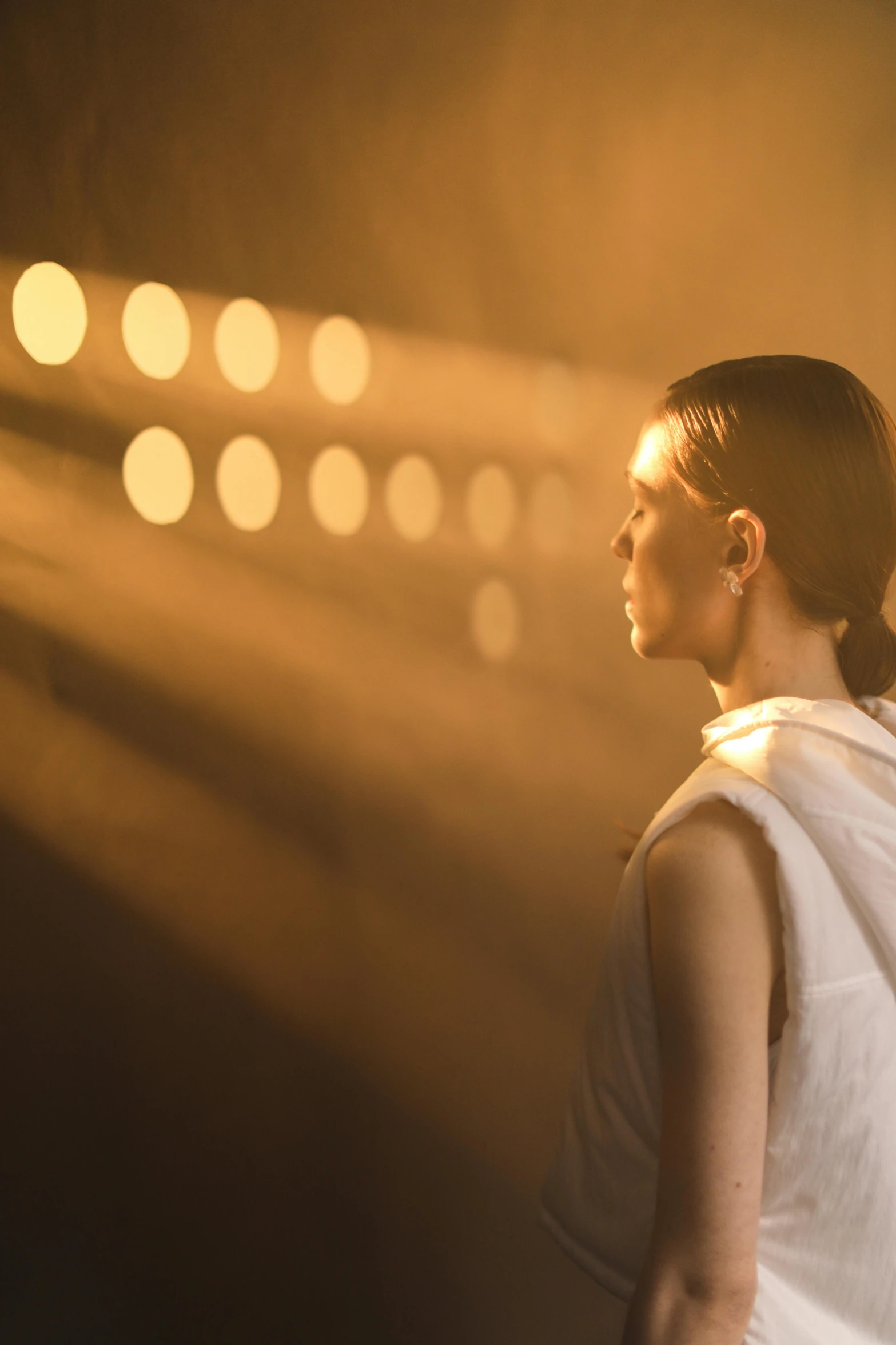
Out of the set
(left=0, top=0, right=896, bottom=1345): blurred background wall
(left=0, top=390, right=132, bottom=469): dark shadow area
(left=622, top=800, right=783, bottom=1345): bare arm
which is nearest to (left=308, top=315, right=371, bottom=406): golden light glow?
(left=0, top=0, right=896, bottom=1345): blurred background wall

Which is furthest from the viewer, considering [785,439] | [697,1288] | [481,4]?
[481,4]

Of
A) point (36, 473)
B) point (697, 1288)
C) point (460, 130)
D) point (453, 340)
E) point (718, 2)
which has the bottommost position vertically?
point (697, 1288)

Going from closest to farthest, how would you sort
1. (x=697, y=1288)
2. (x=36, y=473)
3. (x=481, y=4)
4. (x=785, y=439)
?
1. (x=697, y=1288)
2. (x=785, y=439)
3. (x=36, y=473)
4. (x=481, y=4)

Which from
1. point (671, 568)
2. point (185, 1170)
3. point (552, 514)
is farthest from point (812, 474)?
point (185, 1170)

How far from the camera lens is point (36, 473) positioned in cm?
110

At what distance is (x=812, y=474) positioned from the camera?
0.71 m

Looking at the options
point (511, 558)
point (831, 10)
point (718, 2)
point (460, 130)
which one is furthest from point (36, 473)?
point (831, 10)

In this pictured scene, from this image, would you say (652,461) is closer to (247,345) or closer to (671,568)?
(671,568)

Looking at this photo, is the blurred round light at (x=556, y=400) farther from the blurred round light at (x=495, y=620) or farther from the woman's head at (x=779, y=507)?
the woman's head at (x=779, y=507)

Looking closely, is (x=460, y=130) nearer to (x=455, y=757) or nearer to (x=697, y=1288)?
(x=455, y=757)

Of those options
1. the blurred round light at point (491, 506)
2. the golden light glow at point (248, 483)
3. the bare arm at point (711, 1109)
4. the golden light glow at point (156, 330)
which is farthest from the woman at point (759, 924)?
the golden light glow at point (156, 330)

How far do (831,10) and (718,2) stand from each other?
0.66ft

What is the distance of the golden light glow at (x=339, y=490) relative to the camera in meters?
1.20

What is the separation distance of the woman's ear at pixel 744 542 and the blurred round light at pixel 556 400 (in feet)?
1.99
